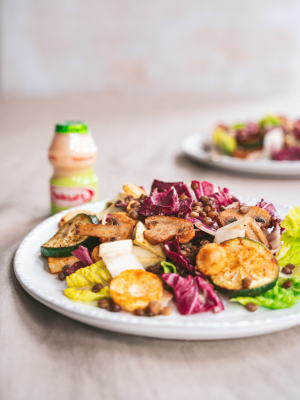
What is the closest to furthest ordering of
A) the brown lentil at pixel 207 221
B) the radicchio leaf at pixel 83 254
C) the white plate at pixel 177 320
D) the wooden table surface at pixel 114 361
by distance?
the wooden table surface at pixel 114 361 < the white plate at pixel 177 320 < the radicchio leaf at pixel 83 254 < the brown lentil at pixel 207 221

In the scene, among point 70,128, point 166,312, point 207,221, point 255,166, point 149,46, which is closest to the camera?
point 166,312

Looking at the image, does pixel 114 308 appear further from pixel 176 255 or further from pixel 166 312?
pixel 176 255

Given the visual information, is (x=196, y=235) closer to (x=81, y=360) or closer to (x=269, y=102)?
(x=81, y=360)

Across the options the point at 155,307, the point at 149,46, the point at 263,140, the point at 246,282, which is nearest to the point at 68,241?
the point at 155,307

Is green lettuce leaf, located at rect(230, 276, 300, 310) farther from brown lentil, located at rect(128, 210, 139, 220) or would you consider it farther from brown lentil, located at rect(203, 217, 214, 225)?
brown lentil, located at rect(128, 210, 139, 220)

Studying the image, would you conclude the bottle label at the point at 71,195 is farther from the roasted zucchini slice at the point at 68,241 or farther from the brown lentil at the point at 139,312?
the brown lentil at the point at 139,312

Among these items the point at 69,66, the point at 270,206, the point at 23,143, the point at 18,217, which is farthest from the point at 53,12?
the point at 270,206

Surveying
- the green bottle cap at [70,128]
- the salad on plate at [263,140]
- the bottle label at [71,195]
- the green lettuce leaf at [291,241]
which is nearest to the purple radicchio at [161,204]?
the green lettuce leaf at [291,241]
